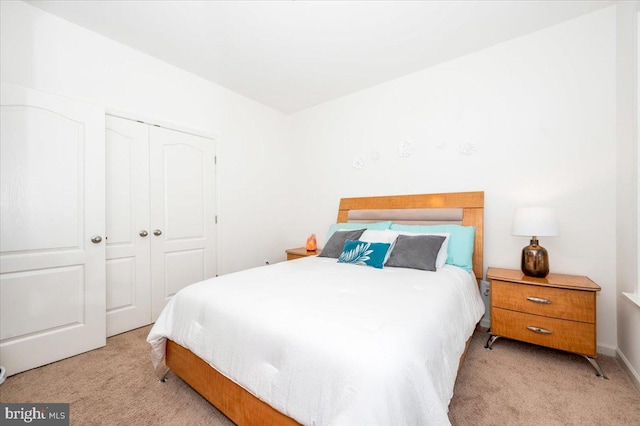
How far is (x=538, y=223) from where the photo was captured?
214cm

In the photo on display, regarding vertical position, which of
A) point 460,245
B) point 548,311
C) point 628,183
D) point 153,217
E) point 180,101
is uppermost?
point 180,101

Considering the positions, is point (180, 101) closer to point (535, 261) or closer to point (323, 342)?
point (323, 342)

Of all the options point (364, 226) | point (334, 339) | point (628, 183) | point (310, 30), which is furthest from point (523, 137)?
point (334, 339)

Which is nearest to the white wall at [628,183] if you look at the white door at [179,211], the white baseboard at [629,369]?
the white baseboard at [629,369]

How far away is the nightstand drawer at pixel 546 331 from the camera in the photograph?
1922mm

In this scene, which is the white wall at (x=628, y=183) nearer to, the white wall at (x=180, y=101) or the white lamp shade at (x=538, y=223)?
the white lamp shade at (x=538, y=223)

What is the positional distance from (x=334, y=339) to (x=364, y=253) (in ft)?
4.74

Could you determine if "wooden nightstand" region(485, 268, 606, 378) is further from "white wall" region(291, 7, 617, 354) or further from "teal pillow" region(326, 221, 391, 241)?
"teal pillow" region(326, 221, 391, 241)

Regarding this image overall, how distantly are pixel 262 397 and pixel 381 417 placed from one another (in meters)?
0.57

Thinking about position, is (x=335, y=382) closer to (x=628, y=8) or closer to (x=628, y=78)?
(x=628, y=78)

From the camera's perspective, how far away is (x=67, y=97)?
2.24 m

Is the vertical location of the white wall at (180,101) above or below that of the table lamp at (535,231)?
above

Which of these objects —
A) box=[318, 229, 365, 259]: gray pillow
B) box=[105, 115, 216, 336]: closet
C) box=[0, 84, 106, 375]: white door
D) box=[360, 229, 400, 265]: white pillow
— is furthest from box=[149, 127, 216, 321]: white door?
box=[360, 229, 400, 265]: white pillow

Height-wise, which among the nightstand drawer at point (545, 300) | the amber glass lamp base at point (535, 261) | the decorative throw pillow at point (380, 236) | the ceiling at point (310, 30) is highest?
the ceiling at point (310, 30)
